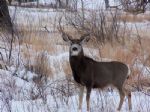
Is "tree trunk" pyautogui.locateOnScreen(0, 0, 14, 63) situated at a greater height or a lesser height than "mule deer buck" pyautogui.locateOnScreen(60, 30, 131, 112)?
lesser

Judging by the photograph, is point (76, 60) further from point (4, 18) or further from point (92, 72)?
point (4, 18)

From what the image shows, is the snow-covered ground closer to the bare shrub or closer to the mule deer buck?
the bare shrub

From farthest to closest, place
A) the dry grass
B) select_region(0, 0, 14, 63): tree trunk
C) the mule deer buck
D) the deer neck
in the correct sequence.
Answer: the dry grass
select_region(0, 0, 14, 63): tree trunk
the deer neck
the mule deer buck

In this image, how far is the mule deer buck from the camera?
7520 millimetres

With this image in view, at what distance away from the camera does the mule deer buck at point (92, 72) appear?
7520mm

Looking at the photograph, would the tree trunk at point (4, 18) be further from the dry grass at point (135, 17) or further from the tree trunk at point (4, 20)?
the dry grass at point (135, 17)

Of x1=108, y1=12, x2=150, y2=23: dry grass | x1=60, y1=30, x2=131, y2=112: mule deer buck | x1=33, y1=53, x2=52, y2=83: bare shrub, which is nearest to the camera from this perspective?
x1=60, y1=30, x2=131, y2=112: mule deer buck

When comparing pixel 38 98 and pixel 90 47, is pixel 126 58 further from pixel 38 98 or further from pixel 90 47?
pixel 38 98

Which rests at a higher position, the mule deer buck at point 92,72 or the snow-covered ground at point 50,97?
the mule deer buck at point 92,72

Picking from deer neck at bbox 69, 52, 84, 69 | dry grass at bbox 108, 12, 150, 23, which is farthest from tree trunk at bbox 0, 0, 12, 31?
deer neck at bbox 69, 52, 84, 69

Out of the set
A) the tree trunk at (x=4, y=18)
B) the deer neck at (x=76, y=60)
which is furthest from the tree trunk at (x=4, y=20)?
the deer neck at (x=76, y=60)

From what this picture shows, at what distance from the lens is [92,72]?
762cm

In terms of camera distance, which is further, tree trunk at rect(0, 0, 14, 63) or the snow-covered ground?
tree trunk at rect(0, 0, 14, 63)

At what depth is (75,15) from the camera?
15570 millimetres
